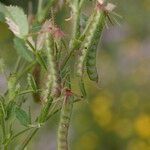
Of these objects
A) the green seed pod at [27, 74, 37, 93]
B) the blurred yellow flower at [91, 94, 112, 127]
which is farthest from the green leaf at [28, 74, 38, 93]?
the blurred yellow flower at [91, 94, 112, 127]

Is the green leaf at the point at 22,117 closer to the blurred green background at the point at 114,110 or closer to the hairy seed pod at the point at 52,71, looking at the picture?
the hairy seed pod at the point at 52,71

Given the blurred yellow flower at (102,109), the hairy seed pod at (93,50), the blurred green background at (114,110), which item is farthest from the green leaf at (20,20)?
the blurred yellow flower at (102,109)

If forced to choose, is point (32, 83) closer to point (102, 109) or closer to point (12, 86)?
point (12, 86)

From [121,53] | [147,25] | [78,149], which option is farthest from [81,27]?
[147,25]

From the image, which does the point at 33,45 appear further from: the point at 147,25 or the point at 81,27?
the point at 147,25

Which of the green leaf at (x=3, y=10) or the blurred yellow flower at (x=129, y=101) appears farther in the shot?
the blurred yellow flower at (x=129, y=101)

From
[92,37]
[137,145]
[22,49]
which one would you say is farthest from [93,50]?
[137,145]
